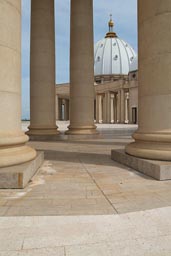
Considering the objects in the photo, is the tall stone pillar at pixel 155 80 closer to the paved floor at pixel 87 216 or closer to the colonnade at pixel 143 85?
the colonnade at pixel 143 85

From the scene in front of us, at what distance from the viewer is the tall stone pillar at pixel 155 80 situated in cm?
3834

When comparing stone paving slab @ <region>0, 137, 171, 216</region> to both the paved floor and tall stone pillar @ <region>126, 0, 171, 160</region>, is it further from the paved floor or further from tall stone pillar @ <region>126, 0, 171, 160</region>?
tall stone pillar @ <region>126, 0, 171, 160</region>

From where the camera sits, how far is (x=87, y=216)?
864 inches

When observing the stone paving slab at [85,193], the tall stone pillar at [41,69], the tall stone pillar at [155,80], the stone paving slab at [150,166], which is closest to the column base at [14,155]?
the stone paving slab at [85,193]

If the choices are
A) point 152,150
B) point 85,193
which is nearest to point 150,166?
point 152,150

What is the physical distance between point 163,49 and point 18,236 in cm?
2952

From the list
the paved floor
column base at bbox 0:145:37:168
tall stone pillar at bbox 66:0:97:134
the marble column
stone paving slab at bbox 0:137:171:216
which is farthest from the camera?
tall stone pillar at bbox 66:0:97:134

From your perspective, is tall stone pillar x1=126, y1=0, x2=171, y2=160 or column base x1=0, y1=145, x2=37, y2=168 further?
→ tall stone pillar x1=126, y1=0, x2=171, y2=160

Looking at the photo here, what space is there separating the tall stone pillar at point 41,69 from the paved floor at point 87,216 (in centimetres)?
6230

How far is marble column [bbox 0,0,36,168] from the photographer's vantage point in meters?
33.8

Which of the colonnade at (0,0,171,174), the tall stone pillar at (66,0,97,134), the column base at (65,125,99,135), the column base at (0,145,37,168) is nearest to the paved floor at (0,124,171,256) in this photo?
the column base at (0,145,37,168)

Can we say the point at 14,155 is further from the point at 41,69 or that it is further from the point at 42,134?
the point at 41,69

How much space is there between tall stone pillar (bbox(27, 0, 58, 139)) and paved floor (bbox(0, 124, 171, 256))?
62304mm

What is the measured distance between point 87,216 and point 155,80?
23.2 metres
